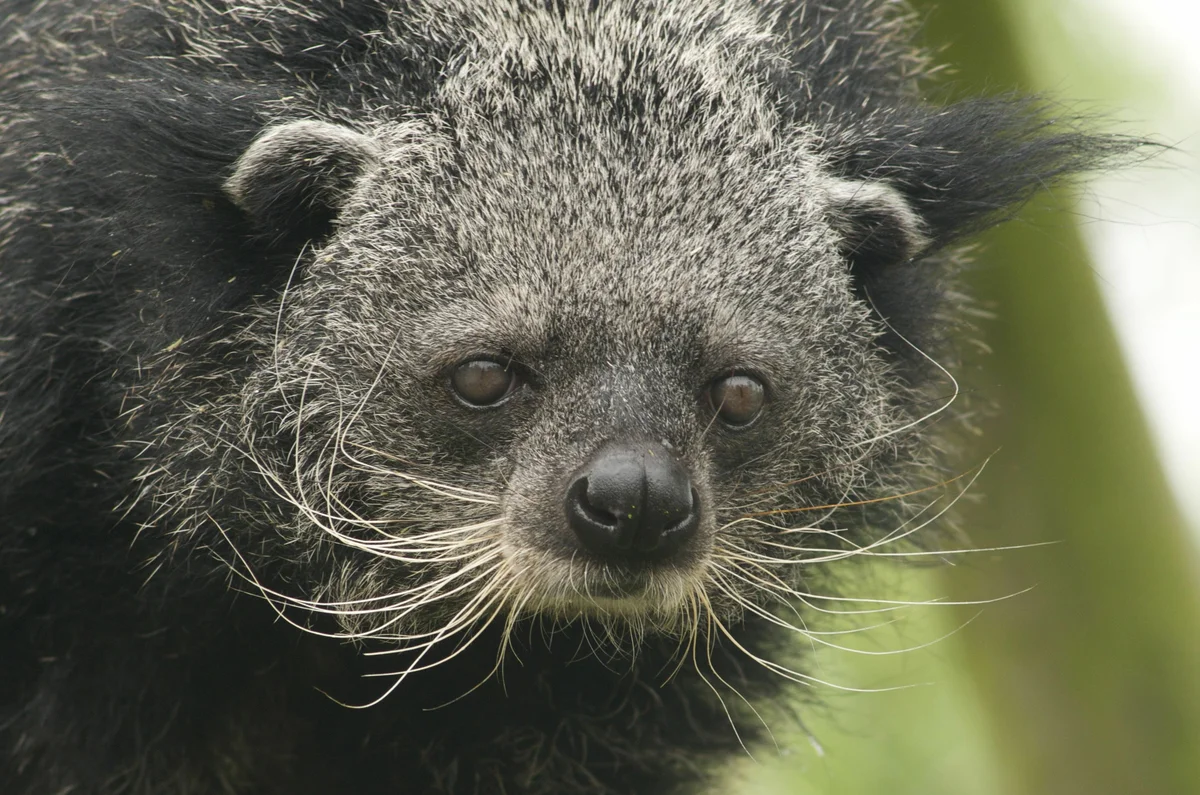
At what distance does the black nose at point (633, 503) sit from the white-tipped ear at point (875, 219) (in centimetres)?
137

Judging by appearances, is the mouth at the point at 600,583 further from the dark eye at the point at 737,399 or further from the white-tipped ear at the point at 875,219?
the white-tipped ear at the point at 875,219

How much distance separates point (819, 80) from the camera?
5.73m

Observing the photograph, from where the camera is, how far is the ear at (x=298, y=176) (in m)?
4.96

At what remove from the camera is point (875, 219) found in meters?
5.48

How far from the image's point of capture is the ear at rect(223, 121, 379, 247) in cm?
496

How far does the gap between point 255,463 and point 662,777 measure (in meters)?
2.59

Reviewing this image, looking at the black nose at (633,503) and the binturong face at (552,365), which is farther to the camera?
the binturong face at (552,365)

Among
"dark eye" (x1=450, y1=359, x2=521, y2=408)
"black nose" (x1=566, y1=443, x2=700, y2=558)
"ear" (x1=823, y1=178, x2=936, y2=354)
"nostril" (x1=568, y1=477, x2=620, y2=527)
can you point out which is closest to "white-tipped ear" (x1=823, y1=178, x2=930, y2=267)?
"ear" (x1=823, y1=178, x2=936, y2=354)

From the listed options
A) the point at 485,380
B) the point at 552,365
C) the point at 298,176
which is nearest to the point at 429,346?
the point at 485,380

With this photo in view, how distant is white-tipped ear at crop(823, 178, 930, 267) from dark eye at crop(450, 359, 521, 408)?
1501mm

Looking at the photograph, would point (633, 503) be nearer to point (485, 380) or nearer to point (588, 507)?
point (588, 507)

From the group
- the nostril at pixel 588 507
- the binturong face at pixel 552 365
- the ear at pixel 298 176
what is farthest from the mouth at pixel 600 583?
the ear at pixel 298 176

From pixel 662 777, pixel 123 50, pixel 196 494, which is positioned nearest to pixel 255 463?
pixel 196 494

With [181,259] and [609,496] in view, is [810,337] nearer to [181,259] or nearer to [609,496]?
[609,496]
